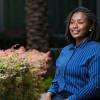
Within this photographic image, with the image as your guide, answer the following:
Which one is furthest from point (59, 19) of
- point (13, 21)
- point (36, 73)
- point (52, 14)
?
point (36, 73)

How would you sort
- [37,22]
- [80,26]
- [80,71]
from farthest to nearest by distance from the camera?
[37,22]
[80,26]
[80,71]

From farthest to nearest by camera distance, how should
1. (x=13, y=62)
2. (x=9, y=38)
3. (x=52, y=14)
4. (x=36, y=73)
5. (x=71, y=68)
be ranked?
(x=52, y=14) → (x=9, y=38) → (x=36, y=73) → (x=13, y=62) → (x=71, y=68)

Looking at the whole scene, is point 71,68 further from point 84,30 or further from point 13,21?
point 13,21

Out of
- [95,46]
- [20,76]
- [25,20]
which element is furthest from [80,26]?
[25,20]

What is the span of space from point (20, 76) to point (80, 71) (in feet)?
7.84

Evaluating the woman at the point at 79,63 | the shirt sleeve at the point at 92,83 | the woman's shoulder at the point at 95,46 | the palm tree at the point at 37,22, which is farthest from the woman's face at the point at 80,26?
the palm tree at the point at 37,22

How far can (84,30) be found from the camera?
4.09 metres

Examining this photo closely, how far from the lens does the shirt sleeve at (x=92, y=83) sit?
3816 mm

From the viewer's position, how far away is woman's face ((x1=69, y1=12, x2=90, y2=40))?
409cm

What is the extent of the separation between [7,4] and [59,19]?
5.90ft

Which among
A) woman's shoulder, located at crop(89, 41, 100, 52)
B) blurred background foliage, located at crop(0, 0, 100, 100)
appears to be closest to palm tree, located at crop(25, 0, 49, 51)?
blurred background foliage, located at crop(0, 0, 100, 100)

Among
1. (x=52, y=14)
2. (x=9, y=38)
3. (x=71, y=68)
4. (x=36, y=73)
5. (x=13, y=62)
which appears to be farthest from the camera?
(x=52, y=14)

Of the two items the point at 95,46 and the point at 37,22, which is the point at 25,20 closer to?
the point at 37,22

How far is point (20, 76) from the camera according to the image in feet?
20.5
